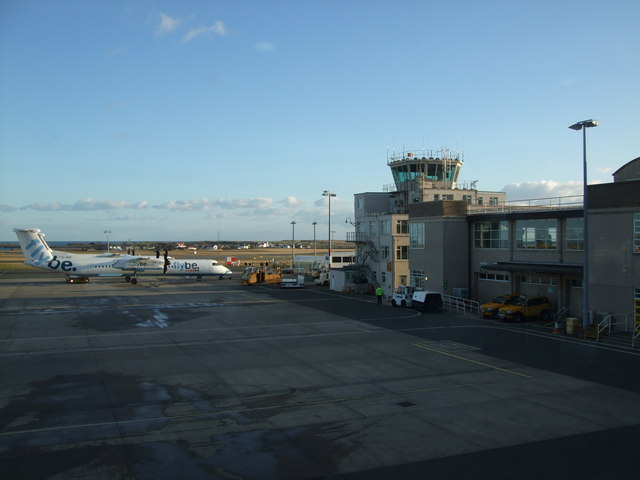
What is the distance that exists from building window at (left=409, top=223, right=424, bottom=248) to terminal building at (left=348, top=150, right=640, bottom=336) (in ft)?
0.29

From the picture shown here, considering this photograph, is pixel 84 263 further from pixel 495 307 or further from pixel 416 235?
pixel 495 307

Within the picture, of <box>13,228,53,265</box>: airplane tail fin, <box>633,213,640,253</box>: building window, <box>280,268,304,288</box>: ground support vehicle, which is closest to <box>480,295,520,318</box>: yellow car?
<box>633,213,640,253</box>: building window

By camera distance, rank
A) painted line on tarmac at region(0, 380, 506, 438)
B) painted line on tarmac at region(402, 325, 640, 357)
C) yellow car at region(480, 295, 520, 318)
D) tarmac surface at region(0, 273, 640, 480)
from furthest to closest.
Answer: yellow car at region(480, 295, 520, 318)
painted line on tarmac at region(402, 325, 640, 357)
painted line on tarmac at region(0, 380, 506, 438)
tarmac surface at region(0, 273, 640, 480)

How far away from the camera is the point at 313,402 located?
1587cm

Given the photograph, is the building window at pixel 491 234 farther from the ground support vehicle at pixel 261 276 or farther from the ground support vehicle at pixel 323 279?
the ground support vehicle at pixel 261 276

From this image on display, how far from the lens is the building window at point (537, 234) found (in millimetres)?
34688

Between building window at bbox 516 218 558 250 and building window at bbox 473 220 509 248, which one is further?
building window at bbox 473 220 509 248

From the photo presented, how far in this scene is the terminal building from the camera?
93.1ft

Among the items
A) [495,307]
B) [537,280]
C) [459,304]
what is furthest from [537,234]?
[459,304]

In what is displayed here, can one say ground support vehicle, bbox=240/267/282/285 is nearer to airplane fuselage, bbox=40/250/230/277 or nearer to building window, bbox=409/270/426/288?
airplane fuselage, bbox=40/250/230/277

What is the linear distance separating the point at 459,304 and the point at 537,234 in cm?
814

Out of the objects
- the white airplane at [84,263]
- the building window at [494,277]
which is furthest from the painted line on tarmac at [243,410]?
the white airplane at [84,263]

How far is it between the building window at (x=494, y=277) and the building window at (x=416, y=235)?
5.78 meters

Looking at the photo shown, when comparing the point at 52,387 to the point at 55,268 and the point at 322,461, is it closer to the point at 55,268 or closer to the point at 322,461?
the point at 322,461
